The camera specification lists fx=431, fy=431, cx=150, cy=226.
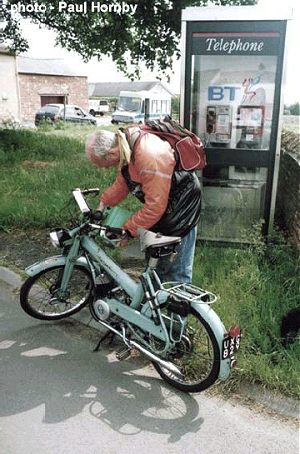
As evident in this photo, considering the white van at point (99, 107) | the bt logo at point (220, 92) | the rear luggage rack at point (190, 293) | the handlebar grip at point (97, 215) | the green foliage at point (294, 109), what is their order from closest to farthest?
the rear luggage rack at point (190, 293), the handlebar grip at point (97, 215), the bt logo at point (220, 92), the green foliage at point (294, 109), the white van at point (99, 107)

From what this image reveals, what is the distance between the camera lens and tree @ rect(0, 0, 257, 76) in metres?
10.0

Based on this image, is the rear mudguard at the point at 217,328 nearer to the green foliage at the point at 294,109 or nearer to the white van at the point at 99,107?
the green foliage at the point at 294,109

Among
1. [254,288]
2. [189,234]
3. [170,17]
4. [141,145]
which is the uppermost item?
[170,17]

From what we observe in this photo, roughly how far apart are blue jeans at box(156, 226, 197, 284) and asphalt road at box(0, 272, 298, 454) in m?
0.67

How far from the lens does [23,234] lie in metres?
A: 5.75

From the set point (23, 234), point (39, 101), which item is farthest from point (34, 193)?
point (39, 101)

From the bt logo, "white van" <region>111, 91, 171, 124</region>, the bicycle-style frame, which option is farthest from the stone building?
the bicycle-style frame

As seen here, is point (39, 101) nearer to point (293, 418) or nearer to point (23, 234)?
point (23, 234)

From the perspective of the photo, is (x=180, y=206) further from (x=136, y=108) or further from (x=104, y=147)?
(x=136, y=108)

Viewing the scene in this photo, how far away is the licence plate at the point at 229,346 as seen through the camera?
2.59 meters

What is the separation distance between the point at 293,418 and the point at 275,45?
337cm

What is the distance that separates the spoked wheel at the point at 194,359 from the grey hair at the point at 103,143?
47.3 inches

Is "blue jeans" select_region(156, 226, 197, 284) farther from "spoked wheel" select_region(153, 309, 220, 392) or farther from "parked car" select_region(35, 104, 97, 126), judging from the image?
"parked car" select_region(35, 104, 97, 126)

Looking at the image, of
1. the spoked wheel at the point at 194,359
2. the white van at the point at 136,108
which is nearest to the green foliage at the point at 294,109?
the spoked wheel at the point at 194,359
